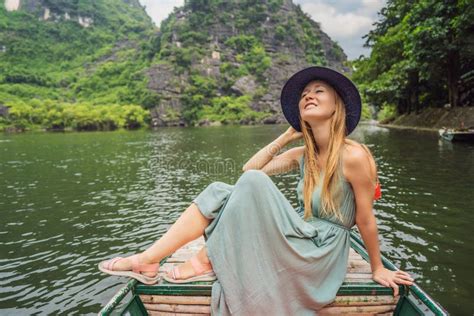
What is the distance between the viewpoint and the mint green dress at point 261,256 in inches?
90.4

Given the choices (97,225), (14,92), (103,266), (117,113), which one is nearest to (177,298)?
(103,266)

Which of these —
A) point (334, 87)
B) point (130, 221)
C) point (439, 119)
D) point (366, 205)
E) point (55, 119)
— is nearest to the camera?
point (366, 205)

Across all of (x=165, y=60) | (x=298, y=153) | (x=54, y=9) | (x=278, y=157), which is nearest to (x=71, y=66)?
(x=54, y=9)

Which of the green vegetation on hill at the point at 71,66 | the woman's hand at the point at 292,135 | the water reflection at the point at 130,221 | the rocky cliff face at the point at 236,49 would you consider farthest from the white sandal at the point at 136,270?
the rocky cliff face at the point at 236,49

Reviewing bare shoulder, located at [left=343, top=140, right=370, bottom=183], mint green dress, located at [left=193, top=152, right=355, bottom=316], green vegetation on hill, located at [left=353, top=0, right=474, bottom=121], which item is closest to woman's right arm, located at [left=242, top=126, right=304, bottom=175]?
bare shoulder, located at [left=343, top=140, right=370, bottom=183]

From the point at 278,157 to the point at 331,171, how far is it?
2.99 ft

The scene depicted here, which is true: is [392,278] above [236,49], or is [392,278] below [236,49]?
below

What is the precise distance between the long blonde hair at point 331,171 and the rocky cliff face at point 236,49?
288 ft

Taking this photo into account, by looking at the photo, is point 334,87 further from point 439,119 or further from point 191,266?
point 439,119

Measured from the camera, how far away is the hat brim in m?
2.65

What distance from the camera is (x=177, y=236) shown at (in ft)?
8.13

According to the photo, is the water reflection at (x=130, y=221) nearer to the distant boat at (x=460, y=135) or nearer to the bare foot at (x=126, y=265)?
the bare foot at (x=126, y=265)

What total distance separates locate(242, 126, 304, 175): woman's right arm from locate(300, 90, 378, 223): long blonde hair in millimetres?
395

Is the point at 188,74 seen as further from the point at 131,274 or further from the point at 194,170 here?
the point at 131,274
